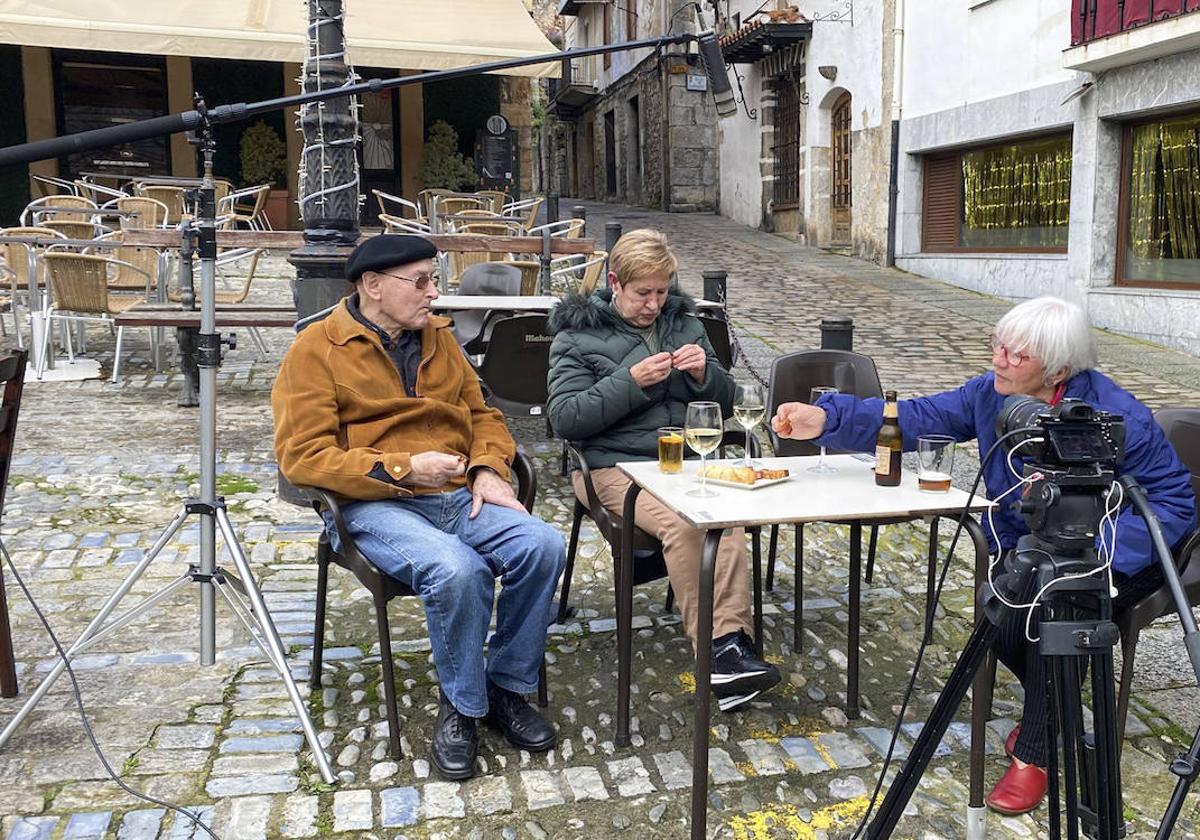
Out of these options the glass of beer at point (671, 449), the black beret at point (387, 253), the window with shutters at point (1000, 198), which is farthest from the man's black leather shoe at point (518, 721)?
the window with shutters at point (1000, 198)

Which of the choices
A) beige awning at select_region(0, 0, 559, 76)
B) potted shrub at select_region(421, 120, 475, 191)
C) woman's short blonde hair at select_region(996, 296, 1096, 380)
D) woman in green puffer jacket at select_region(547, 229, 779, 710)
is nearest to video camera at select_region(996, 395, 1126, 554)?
woman's short blonde hair at select_region(996, 296, 1096, 380)

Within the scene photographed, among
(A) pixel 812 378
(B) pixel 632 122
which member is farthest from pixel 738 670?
(B) pixel 632 122

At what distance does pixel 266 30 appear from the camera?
11633 millimetres

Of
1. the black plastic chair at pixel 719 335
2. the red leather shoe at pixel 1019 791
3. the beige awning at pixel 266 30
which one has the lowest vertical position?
the red leather shoe at pixel 1019 791

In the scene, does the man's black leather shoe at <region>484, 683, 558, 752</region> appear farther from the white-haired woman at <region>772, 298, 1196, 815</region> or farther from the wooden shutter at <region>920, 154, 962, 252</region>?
the wooden shutter at <region>920, 154, 962, 252</region>

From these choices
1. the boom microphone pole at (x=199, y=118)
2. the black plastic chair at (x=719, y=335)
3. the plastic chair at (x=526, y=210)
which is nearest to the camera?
the boom microphone pole at (x=199, y=118)

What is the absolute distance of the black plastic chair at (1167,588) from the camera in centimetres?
274

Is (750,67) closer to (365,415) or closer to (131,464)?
(131,464)

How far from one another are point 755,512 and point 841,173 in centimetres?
1540

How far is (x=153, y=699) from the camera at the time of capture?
3219mm

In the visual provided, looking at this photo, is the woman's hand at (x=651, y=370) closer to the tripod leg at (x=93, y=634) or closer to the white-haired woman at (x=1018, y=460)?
the white-haired woman at (x=1018, y=460)

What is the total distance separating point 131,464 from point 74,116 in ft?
36.7

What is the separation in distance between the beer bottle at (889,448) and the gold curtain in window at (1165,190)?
8.54 m

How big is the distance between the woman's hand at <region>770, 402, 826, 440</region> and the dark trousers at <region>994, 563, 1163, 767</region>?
28.3 inches
